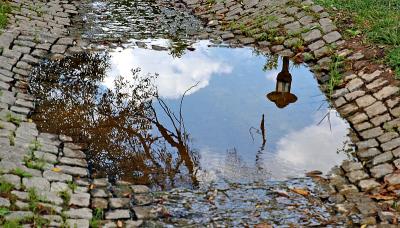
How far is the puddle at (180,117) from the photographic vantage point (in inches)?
246

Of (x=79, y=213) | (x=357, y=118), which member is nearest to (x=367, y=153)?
(x=357, y=118)

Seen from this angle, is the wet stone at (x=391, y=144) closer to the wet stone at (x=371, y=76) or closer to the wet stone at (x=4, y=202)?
the wet stone at (x=371, y=76)

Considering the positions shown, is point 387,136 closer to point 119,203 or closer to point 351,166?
point 351,166

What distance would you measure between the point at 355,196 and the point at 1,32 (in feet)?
19.7

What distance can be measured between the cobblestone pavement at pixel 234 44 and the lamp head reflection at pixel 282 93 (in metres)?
0.52

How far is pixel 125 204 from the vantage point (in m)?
5.38

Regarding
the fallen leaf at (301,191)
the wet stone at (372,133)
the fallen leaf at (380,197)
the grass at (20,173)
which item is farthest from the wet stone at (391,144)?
the grass at (20,173)

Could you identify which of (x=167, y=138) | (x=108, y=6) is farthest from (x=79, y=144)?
(x=108, y=6)

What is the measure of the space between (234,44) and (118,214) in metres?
5.19

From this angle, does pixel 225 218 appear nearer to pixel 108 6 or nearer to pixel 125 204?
pixel 125 204

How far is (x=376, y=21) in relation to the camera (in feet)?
29.5

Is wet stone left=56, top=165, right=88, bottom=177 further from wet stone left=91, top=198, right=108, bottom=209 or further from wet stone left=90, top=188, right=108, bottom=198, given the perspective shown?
wet stone left=91, top=198, right=108, bottom=209

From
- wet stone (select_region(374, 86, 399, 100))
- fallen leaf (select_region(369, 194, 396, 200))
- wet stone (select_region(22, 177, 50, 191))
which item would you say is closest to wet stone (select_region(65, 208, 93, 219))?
wet stone (select_region(22, 177, 50, 191))

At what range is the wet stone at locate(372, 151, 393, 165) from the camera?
611 cm
